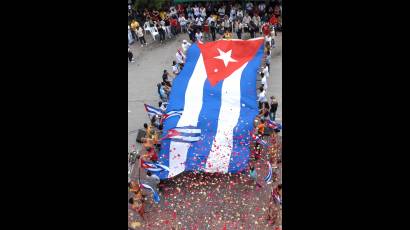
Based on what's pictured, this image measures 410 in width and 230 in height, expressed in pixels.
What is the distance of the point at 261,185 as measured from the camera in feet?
32.9

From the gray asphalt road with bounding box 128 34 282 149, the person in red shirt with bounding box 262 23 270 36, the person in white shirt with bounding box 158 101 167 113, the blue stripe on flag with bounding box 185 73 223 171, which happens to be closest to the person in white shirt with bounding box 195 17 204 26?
the gray asphalt road with bounding box 128 34 282 149

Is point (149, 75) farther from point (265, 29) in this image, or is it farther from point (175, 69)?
point (265, 29)

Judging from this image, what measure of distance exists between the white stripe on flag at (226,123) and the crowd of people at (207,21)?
13.8ft

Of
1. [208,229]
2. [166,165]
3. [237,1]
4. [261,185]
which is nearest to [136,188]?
[166,165]

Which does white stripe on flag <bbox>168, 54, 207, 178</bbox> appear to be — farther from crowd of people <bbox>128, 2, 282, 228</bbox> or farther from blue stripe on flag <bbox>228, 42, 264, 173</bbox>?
blue stripe on flag <bbox>228, 42, 264, 173</bbox>

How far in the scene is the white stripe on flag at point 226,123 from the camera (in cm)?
995

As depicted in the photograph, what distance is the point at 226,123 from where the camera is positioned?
10.7 metres

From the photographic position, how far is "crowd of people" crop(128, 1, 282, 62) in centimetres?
1628

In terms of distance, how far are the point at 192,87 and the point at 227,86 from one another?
1027mm

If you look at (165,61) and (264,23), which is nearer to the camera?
(165,61)

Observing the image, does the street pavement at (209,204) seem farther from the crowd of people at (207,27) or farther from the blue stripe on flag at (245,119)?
the crowd of people at (207,27)

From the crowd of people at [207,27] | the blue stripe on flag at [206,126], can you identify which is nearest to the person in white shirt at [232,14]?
the crowd of people at [207,27]

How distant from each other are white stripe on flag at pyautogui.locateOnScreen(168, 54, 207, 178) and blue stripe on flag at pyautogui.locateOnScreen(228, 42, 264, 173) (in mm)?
1149

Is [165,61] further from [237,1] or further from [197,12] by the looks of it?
[237,1]
